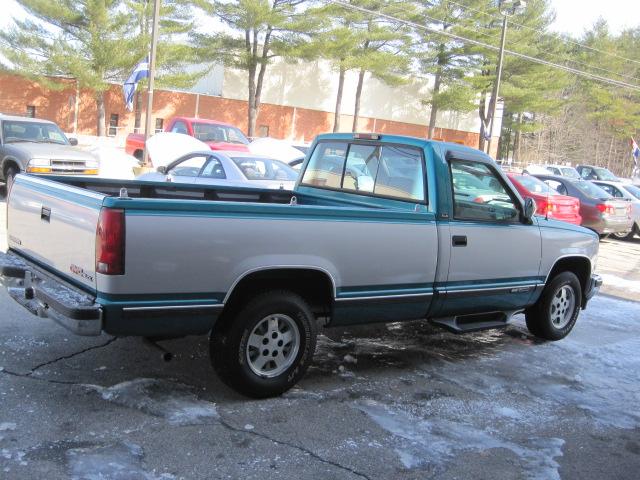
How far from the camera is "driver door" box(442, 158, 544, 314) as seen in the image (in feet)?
18.1

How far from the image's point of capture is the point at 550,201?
14594 mm

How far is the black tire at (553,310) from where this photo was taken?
669 cm

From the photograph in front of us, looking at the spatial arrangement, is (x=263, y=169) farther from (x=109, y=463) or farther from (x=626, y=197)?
(x=626, y=197)

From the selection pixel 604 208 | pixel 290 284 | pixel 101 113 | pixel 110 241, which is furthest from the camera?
pixel 101 113

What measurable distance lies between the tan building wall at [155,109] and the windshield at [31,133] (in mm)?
23892

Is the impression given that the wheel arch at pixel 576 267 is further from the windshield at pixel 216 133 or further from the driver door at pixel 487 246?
the windshield at pixel 216 133

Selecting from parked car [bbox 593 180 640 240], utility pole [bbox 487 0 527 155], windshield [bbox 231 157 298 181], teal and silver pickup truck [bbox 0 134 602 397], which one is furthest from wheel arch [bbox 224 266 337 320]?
utility pole [bbox 487 0 527 155]

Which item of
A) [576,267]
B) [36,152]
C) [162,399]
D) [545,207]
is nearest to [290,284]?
[162,399]

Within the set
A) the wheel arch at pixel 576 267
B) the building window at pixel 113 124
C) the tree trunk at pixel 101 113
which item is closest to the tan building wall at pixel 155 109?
the building window at pixel 113 124

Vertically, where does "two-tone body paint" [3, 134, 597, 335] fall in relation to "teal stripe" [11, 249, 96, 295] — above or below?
above

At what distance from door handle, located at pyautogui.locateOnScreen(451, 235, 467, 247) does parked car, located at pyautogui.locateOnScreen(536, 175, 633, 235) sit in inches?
472

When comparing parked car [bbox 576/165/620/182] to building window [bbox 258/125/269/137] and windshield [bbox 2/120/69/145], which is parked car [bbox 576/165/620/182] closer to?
building window [bbox 258/125/269/137]

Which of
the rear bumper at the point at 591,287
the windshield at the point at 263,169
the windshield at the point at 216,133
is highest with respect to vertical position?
the windshield at the point at 216,133

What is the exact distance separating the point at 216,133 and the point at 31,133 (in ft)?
20.2
